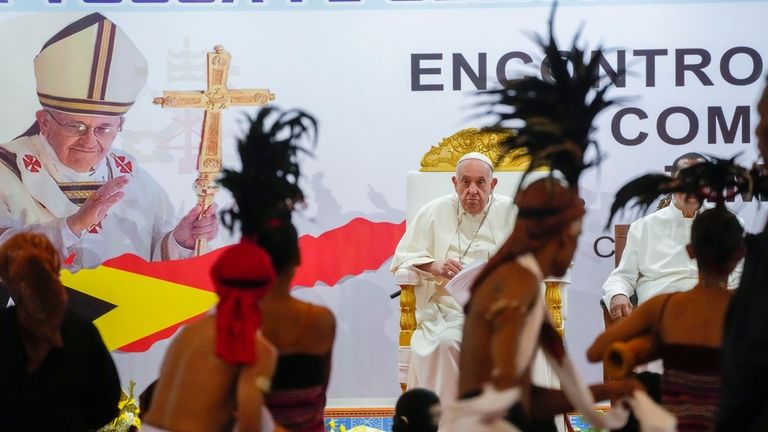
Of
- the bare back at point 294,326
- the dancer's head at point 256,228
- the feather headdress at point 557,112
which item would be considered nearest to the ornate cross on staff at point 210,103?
the dancer's head at point 256,228

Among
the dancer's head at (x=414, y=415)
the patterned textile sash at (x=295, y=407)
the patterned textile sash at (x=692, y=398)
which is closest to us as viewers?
the patterned textile sash at (x=295, y=407)

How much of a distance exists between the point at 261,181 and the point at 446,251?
164 inches

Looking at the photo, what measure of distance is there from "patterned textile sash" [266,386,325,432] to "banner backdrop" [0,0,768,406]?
587 cm

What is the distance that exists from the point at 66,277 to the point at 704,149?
5.66m

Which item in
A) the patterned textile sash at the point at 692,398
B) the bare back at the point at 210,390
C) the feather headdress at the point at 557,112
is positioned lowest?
the patterned textile sash at the point at 692,398

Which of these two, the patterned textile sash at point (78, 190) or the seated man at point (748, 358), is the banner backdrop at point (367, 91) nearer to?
the patterned textile sash at point (78, 190)

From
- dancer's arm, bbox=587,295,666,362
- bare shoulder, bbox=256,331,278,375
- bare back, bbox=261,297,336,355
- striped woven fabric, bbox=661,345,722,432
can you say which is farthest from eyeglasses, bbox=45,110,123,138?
bare shoulder, bbox=256,331,278,375

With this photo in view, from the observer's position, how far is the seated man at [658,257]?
7133mm

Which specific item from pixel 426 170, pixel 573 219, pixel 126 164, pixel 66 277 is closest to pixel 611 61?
pixel 426 170

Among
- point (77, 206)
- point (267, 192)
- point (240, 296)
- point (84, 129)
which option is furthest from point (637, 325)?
point (84, 129)

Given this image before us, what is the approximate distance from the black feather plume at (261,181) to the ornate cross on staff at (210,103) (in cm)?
603

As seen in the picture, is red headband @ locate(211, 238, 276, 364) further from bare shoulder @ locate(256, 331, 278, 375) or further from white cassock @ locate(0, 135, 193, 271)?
white cassock @ locate(0, 135, 193, 271)

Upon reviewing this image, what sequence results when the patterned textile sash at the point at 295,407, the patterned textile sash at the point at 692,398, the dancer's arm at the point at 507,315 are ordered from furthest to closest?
1. the patterned textile sash at the point at 692,398
2. the patterned textile sash at the point at 295,407
3. the dancer's arm at the point at 507,315

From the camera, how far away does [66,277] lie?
907cm
